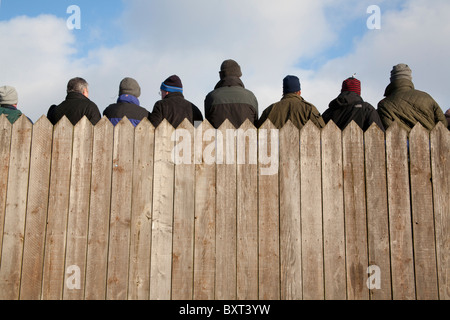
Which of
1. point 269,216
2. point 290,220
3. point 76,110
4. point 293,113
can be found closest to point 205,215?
point 269,216

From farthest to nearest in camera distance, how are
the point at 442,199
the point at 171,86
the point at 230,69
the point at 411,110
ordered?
the point at 230,69
the point at 171,86
the point at 411,110
the point at 442,199

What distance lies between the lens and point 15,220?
13.8 ft

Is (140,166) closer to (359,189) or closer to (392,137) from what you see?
(359,189)

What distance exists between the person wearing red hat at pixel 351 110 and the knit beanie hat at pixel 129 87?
2183 millimetres

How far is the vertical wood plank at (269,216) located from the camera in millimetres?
4070

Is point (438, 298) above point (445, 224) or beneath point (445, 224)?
beneath

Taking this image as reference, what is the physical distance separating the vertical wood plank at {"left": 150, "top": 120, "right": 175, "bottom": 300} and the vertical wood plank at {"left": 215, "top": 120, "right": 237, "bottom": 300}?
1.42ft

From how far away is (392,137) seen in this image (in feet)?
14.1

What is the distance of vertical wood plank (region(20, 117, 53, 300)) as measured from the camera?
413 cm

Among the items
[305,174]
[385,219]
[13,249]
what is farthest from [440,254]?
[13,249]

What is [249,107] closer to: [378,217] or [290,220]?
[290,220]

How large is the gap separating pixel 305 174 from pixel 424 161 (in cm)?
115

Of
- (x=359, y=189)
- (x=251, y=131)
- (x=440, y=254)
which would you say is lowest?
(x=440, y=254)

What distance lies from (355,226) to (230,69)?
2.37 meters
